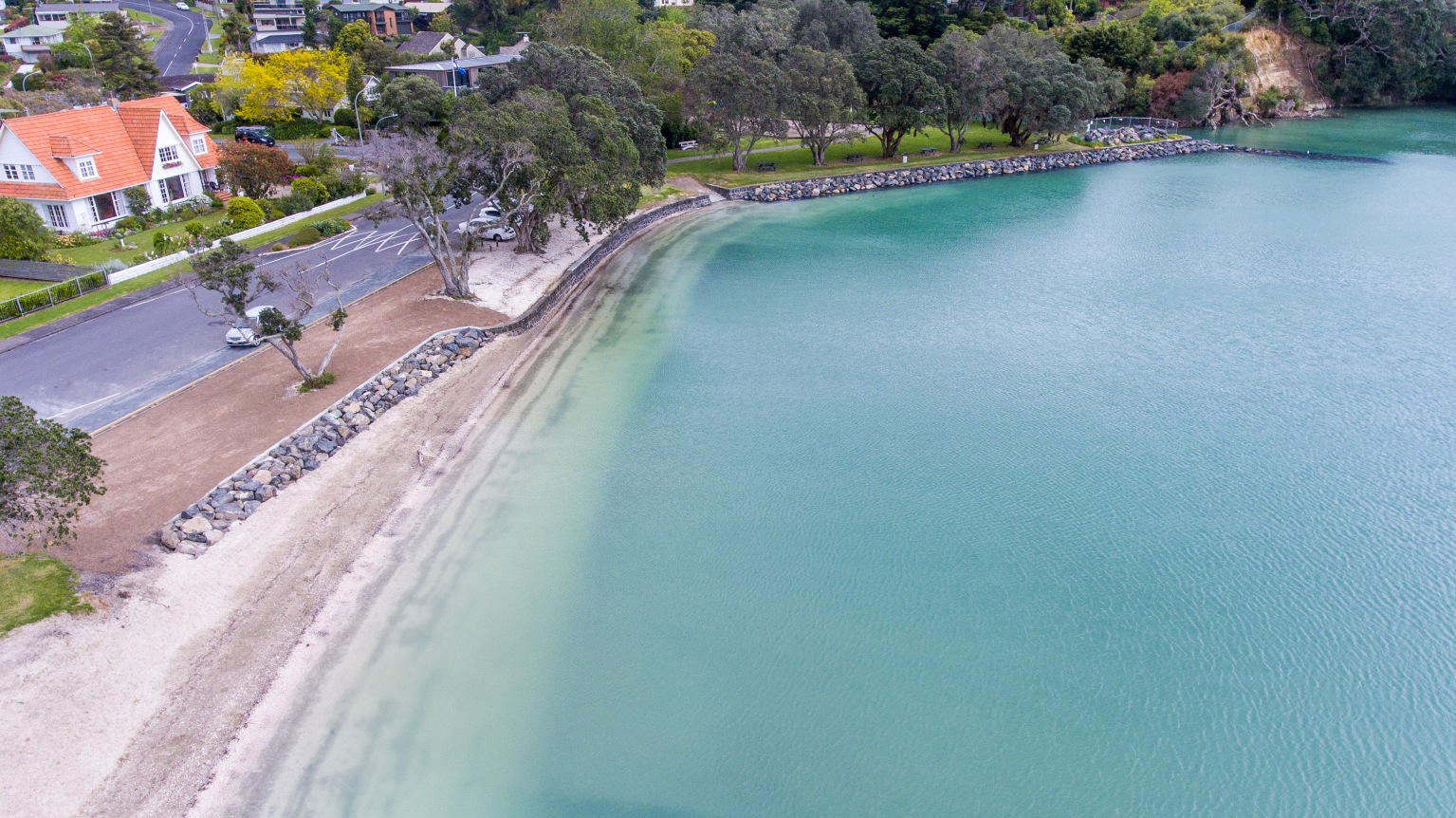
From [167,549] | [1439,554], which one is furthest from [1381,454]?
[167,549]

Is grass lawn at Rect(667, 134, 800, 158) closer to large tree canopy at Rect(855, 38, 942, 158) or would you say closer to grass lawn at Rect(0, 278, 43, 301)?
large tree canopy at Rect(855, 38, 942, 158)

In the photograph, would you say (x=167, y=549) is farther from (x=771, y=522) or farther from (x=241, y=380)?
(x=771, y=522)

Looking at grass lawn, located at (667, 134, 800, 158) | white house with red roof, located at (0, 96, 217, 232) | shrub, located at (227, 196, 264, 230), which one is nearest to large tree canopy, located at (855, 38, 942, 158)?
grass lawn, located at (667, 134, 800, 158)

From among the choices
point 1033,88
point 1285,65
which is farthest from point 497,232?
point 1285,65

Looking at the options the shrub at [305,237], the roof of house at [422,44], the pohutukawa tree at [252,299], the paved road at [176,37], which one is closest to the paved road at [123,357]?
the pohutukawa tree at [252,299]

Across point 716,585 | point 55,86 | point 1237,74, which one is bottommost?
point 716,585
